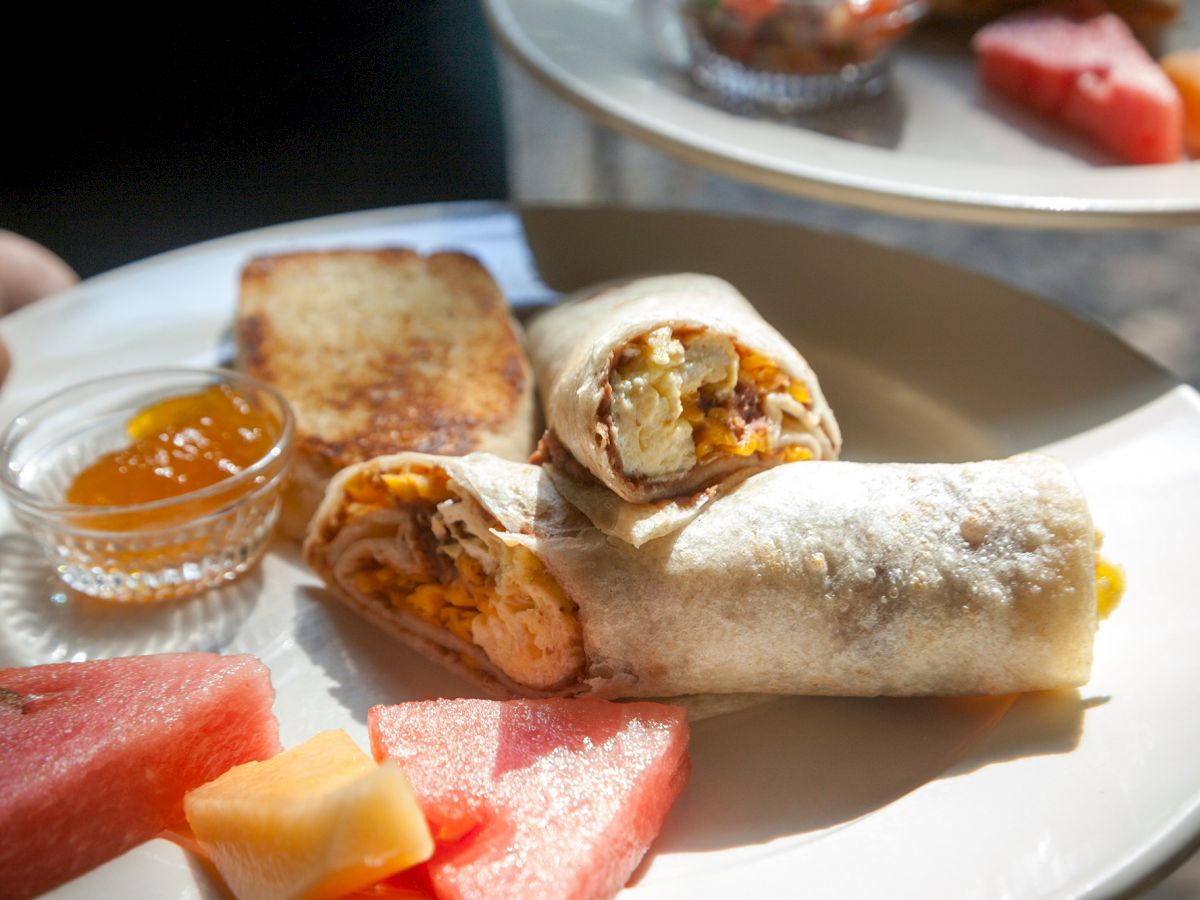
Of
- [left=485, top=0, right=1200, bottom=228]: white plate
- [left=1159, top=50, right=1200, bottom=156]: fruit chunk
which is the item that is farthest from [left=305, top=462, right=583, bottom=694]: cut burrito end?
[left=1159, top=50, right=1200, bottom=156]: fruit chunk

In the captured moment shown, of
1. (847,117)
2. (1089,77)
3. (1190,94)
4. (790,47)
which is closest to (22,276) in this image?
(790,47)

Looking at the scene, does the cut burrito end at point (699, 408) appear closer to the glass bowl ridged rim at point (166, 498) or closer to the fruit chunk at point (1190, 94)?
the glass bowl ridged rim at point (166, 498)

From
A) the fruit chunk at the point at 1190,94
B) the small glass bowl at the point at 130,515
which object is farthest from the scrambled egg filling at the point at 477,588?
the fruit chunk at the point at 1190,94

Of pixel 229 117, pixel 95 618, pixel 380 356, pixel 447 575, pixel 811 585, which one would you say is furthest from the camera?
pixel 229 117

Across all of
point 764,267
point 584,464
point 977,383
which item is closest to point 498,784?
point 584,464

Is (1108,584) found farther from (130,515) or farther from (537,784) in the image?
(130,515)

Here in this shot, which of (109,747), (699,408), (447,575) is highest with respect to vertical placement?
(699,408)

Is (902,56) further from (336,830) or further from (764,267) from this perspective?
(336,830)
